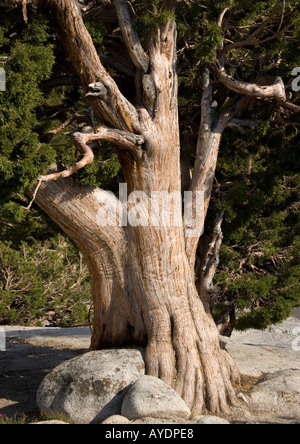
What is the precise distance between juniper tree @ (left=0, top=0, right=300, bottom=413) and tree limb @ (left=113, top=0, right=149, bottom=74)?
0.05 feet

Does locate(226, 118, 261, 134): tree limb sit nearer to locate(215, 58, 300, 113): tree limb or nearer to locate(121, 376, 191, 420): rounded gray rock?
locate(215, 58, 300, 113): tree limb

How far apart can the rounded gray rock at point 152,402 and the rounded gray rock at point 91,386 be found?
0.29 meters

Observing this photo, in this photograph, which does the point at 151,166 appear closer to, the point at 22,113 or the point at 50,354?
the point at 22,113

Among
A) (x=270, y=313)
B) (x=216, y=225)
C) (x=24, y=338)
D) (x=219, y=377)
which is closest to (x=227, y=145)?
(x=216, y=225)

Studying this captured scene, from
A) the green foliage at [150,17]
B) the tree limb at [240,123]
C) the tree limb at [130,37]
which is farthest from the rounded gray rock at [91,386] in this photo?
the green foliage at [150,17]

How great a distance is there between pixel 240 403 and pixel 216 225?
279 cm

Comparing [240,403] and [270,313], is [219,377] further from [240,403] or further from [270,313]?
[270,313]

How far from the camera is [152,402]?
21.2ft

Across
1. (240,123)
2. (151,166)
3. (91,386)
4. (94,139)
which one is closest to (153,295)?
(91,386)

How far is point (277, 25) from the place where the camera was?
8.89m

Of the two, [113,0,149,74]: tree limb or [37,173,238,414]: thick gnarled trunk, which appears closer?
[37,173,238,414]: thick gnarled trunk

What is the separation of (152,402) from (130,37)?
191 inches

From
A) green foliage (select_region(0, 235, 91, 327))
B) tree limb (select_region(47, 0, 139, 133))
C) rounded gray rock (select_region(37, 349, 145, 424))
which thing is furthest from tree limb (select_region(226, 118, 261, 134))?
green foliage (select_region(0, 235, 91, 327))

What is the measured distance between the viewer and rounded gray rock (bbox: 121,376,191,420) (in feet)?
21.0
